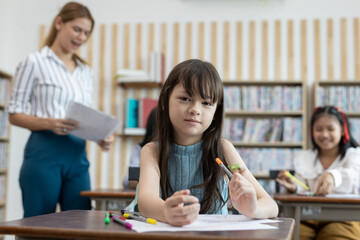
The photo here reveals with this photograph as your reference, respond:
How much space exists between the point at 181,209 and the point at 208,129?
544 mm

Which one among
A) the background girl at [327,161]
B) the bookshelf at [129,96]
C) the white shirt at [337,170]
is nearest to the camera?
the background girl at [327,161]

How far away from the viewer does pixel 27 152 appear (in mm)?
2035

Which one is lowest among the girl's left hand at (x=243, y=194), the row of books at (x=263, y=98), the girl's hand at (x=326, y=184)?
the girl's hand at (x=326, y=184)

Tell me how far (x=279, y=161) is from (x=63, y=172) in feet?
8.77

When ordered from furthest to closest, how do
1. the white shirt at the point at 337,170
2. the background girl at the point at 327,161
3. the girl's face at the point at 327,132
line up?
the girl's face at the point at 327,132
the white shirt at the point at 337,170
the background girl at the point at 327,161

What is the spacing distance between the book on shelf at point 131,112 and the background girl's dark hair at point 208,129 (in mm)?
3038

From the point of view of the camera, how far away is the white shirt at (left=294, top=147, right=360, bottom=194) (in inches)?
98.7

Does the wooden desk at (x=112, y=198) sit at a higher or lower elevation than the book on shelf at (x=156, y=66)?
lower

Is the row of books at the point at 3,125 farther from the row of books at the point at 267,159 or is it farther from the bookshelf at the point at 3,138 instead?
the row of books at the point at 267,159

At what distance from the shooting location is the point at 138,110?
174 inches

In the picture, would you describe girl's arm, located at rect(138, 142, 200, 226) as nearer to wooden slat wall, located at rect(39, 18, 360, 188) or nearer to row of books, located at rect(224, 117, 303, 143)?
row of books, located at rect(224, 117, 303, 143)

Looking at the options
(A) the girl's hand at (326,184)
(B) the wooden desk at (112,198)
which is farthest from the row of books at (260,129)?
A: (B) the wooden desk at (112,198)

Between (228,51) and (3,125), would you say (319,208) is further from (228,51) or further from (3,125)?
(3,125)

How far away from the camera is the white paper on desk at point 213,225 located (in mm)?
870
